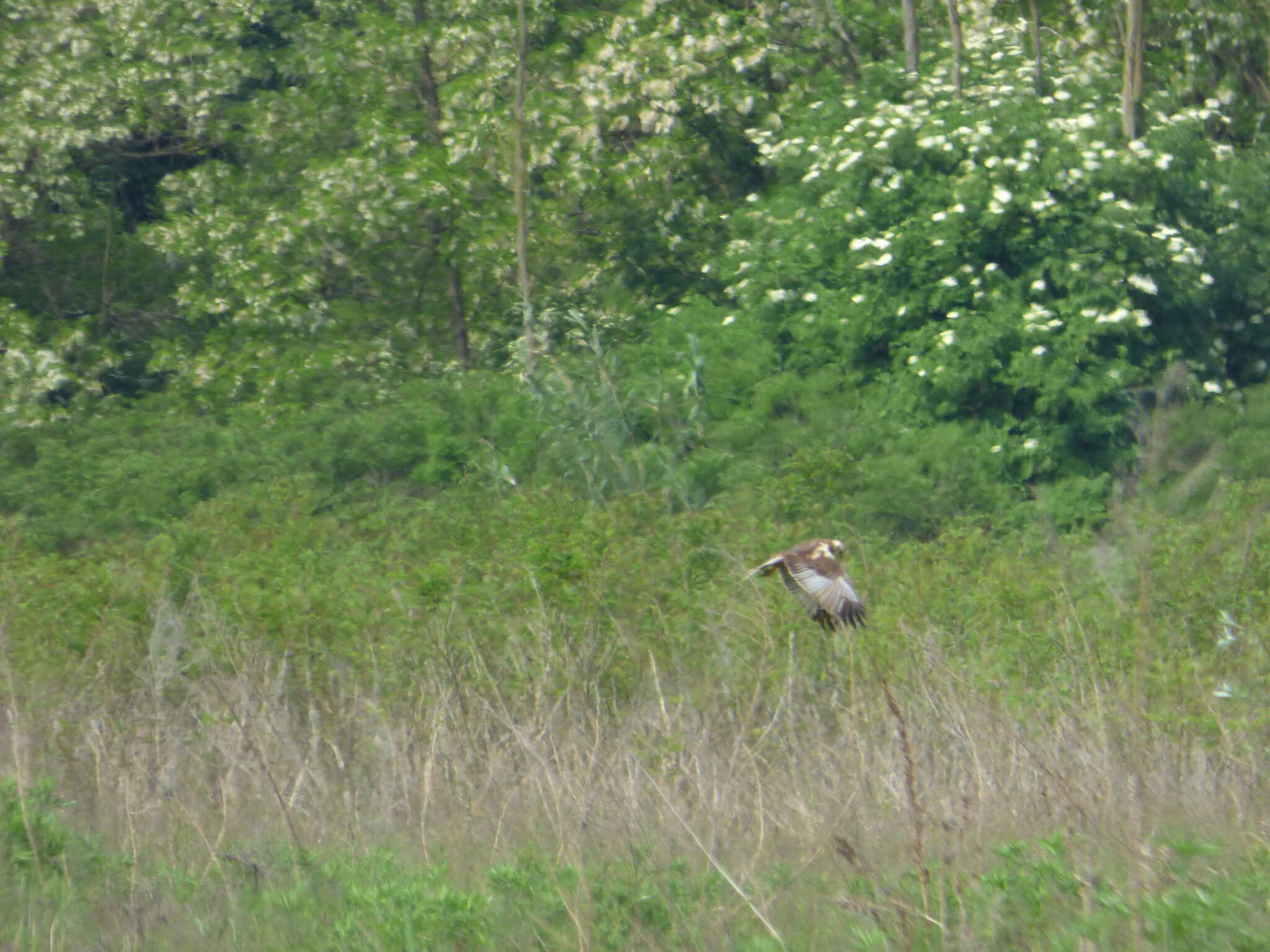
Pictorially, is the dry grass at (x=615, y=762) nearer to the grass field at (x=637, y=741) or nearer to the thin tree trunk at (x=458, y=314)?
the grass field at (x=637, y=741)

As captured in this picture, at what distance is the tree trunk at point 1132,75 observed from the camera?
1100 cm

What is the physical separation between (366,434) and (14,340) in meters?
3.92

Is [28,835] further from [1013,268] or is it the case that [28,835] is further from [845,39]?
[845,39]

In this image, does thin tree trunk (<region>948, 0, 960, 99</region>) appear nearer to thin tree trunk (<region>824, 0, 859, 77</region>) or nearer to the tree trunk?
the tree trunk

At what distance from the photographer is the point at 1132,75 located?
11.3 metres

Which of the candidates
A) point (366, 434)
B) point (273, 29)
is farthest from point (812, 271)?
point (273, 29)

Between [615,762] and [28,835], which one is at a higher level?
[28,835]

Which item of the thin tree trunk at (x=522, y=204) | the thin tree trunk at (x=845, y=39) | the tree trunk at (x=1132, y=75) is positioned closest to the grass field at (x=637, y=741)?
the thin tree trunk at (x=522, y=204)

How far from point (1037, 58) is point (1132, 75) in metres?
0.97

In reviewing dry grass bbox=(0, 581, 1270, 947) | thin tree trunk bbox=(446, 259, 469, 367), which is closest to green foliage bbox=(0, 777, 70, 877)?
dry grass bbox=(0, 581, 1270, 947)

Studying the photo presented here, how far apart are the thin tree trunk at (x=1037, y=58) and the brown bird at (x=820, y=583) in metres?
7.43

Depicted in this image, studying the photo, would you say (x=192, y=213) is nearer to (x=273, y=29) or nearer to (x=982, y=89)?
(x=273, y=29)

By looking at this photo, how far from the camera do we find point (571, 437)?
416 inches

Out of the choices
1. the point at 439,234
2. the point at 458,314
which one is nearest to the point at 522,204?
the point at 439,234
